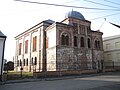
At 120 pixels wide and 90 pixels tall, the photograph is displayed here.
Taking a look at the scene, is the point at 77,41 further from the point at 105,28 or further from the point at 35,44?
the point at 105,28

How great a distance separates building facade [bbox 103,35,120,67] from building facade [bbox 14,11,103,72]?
18.6 feet

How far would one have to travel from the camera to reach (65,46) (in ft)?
101

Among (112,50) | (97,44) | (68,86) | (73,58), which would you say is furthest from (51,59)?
(112,50)

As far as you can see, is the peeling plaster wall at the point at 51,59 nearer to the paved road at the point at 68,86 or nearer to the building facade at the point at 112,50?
the paved road at the point at 68,86

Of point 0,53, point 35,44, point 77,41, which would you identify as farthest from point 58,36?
point 0,53

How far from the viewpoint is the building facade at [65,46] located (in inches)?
1196

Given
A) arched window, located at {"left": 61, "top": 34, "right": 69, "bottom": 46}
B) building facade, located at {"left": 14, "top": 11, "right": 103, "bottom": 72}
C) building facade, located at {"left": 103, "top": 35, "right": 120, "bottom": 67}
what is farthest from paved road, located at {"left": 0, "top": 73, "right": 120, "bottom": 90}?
building facade, located at {"left": 103, "top": 35, "right": 120, "bottom": 67}

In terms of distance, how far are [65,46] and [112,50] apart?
634 inches

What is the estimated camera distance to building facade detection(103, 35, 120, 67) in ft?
133

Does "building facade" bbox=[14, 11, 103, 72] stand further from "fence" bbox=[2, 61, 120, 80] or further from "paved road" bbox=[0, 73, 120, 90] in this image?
"paved road" bbox=[0, 73, 120, 90]

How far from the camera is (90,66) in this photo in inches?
1329

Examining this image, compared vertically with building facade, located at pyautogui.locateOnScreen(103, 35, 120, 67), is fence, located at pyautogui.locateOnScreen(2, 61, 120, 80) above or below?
below

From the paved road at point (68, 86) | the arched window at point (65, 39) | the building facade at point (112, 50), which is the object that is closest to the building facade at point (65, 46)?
the arched window at point (65, 39)

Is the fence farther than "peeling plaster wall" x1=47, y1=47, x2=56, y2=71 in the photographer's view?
No
